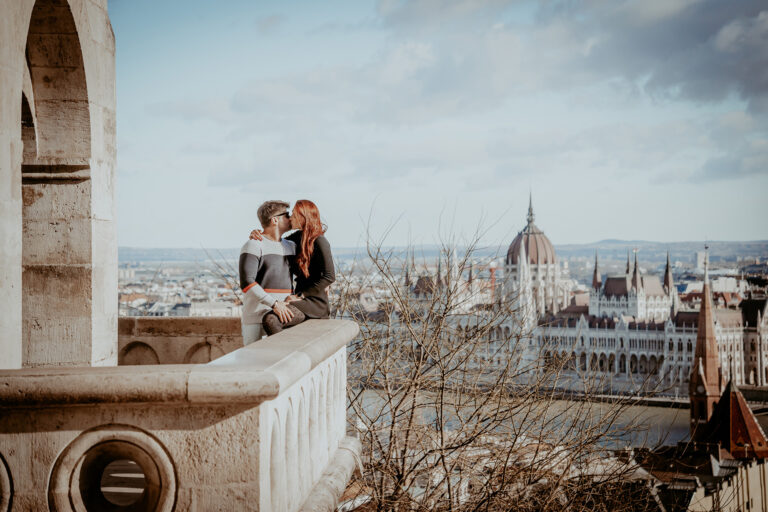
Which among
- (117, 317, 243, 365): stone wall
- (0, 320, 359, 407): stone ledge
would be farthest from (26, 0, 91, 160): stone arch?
(0, 320, 359, 407): stone ledge

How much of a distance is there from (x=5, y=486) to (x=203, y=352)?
12.2ft

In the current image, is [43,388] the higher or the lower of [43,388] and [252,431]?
the higher

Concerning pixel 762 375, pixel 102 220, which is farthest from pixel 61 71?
pixel 762 375

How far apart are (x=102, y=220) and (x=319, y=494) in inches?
87.7

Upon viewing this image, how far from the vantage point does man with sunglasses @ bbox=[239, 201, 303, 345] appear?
4242mm

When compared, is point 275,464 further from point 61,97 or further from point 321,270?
point 61,97

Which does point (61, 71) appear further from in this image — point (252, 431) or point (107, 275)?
point (252, 431)

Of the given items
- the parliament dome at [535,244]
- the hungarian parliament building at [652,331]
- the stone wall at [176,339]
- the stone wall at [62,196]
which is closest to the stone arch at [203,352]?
the stone wall at [176,339]

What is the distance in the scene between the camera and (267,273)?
4422 mm

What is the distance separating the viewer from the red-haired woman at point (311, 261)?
439 centimetres

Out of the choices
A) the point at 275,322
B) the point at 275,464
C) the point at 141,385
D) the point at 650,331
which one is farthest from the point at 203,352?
the point at 650,331

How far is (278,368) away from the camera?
247 centimetres

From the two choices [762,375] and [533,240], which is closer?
[762,375]

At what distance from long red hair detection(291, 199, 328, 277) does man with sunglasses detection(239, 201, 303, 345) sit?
95mm
